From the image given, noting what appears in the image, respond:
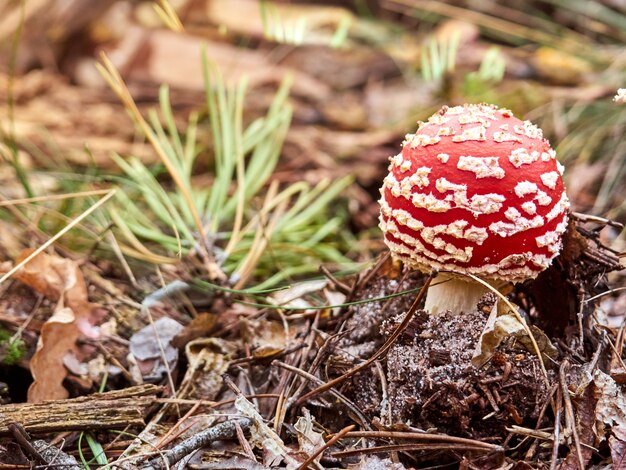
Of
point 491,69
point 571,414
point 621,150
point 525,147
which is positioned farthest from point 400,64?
point 571,414

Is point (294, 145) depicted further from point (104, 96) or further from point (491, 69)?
point (104, 96)

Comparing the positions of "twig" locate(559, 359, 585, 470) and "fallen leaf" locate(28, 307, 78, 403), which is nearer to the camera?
"twig" locate(559, 359, 585, 470)

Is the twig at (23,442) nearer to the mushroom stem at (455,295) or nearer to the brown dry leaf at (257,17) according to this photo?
the mushroom stem at (455,295)

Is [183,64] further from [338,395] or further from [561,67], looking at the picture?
[338,395]

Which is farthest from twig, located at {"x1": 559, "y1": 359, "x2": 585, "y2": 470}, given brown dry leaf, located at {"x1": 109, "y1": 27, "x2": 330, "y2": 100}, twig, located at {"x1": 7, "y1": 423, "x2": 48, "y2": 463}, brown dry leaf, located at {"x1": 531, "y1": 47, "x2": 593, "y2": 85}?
brown dry leaf, located at {"x1": 109, "y1": 27, "x2": 330, "y2": 100}

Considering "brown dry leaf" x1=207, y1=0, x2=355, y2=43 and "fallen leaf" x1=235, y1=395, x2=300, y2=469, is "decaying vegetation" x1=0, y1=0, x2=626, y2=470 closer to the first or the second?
"fallen leaf" x1=235, y1=395, x2=300, y2=469

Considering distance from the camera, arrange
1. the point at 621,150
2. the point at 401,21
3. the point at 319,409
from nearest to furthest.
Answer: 1. the point at 319,409
2. the point at 621,150
3. the point at 401,21

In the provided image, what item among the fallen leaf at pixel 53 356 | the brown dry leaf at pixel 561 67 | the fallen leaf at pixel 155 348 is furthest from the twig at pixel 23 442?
the brown dry leaf at pixel 561 67
